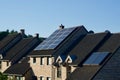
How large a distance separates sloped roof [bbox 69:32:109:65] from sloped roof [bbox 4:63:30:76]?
1027 cm

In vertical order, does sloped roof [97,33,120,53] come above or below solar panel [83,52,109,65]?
above

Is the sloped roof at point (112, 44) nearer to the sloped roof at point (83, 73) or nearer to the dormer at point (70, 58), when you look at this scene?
the sloped roof at point (83, 73)

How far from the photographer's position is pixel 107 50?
4344cm

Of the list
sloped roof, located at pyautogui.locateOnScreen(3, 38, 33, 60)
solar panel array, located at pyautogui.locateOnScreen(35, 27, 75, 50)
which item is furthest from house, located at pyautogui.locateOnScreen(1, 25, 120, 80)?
sloped roof, located at pyautogui.locateOnScreen(3, 38, 33, 60)

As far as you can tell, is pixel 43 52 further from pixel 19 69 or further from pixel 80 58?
pixel 80 58

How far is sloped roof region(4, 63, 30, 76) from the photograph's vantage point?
55406 mm

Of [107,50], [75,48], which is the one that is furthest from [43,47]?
[107,50]

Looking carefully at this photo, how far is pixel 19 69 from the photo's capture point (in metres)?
57.5

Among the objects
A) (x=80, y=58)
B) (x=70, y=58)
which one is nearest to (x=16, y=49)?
(x=70, y=58)

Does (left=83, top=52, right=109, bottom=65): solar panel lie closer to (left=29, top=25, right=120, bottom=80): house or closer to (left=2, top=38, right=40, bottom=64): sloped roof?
(left=29, top=25, right=120, bottom=80): house

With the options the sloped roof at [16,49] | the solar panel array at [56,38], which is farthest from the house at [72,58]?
the sloped roof at [16,49]

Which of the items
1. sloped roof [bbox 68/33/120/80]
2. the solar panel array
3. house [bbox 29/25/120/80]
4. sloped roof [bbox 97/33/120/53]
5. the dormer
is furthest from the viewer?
the solar panel array

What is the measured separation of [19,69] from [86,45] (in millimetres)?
14553

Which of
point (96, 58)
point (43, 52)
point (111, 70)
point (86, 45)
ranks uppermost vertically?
point (86, 45)
